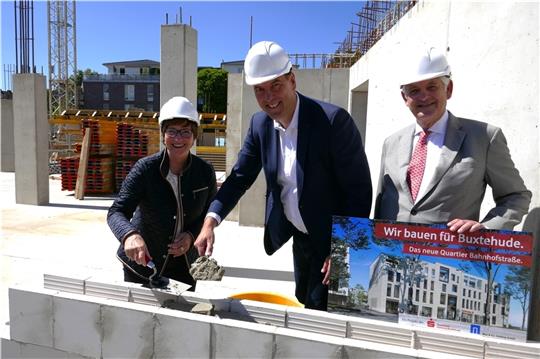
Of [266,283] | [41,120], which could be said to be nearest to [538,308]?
[266,283]

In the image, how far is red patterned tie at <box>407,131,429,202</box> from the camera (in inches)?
77.8

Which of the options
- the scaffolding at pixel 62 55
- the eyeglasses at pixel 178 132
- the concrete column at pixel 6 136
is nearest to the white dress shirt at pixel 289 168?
the eyeglasses at pixel 178 132

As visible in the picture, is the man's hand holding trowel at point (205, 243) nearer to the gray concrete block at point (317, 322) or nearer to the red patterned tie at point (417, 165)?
the gray concrete block at point (317, 322)

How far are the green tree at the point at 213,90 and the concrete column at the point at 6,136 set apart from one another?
3508cm

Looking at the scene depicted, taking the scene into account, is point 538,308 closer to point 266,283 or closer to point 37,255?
point 266,283

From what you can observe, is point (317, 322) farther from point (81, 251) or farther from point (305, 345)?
point (81, 251)

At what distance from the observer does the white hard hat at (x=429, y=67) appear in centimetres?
180

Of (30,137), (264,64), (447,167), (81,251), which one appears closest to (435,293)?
(447,167)

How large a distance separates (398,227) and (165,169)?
5.28ft

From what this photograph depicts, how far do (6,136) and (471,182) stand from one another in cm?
2064

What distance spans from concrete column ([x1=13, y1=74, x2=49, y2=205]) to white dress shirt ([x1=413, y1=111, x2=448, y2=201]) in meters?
10.8

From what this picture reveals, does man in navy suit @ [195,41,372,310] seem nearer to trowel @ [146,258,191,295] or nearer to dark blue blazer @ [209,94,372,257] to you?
dark blue blazer @ [209,94,372,257]

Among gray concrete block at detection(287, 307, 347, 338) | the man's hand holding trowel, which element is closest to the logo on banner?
gray concrete block at detection(287, 307, 347, 338)

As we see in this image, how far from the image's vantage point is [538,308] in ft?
6.51
